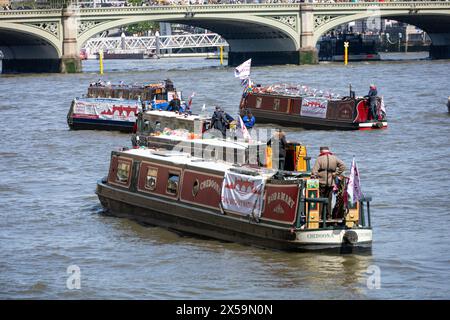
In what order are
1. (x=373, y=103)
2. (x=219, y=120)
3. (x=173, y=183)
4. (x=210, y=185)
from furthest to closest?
1. (x=373, y=103)
2. (x=219, y=120)
3. (x=173, y=183)
4. (x=210, y=185)

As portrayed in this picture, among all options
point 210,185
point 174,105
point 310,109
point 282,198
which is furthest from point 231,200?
point 310,109

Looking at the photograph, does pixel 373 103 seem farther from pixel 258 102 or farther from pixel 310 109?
pixel 258 102

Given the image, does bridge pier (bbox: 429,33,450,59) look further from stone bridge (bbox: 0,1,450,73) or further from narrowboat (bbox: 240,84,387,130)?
narrowboat (bbox: 240,84,387,130)

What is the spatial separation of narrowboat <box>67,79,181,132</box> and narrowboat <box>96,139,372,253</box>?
67.2 feet

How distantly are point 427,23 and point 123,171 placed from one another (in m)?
101

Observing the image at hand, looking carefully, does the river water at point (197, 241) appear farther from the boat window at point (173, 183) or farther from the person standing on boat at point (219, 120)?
the person standing on boat at point (219, 120)

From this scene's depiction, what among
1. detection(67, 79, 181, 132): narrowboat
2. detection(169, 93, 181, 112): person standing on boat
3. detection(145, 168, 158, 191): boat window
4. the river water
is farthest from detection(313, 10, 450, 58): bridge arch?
detection(145, 168, 158, 191): boat window

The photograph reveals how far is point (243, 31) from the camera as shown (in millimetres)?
122188

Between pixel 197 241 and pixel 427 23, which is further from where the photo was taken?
pixel 427 23

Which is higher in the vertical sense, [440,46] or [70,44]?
[70,44]

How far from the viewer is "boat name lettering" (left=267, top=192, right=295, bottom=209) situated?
2361cm

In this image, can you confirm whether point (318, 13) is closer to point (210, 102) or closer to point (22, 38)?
point (22, 38)

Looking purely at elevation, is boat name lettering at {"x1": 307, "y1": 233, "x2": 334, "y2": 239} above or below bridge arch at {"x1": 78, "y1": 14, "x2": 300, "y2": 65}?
below

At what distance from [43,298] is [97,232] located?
231 inches
